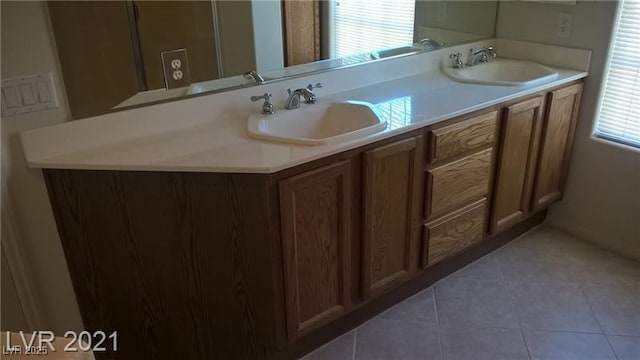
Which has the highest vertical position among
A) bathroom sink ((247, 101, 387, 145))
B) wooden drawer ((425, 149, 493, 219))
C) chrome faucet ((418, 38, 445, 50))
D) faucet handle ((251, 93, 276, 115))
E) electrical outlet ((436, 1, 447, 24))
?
electrical outlet ((436, 1, 447, 24))

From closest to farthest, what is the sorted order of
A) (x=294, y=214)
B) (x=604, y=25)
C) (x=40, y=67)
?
1. (x=40, y=67)
2. (x=294, y=214)
3. (x=604, y=25)

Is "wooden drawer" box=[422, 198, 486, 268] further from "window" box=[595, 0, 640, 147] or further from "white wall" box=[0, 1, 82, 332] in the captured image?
"white wall" box=[0, 1, 82, 332]

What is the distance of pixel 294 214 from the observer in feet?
5.66

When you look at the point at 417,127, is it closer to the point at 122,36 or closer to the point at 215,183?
the point at 215,183

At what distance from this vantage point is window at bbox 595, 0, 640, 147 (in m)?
2.44

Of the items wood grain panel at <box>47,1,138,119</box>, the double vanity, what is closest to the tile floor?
the double vanity

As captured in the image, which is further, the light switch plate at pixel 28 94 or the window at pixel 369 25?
the window at pixel 369 25

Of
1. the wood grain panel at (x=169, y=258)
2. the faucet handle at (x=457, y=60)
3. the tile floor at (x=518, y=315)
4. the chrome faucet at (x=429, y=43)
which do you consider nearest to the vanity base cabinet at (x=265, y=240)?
the wood grain panel at (x=169, y=258)

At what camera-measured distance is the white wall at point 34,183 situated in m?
1.53

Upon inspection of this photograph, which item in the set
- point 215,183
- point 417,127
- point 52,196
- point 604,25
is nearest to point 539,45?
point 604,25

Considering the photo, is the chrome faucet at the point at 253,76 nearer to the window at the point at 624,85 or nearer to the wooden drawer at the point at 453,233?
the wooden drawer at the point at 453,233

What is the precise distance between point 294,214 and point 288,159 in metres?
0.20

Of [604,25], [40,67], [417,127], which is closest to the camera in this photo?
[40,67]

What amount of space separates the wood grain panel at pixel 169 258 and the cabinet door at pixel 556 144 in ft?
5.45
